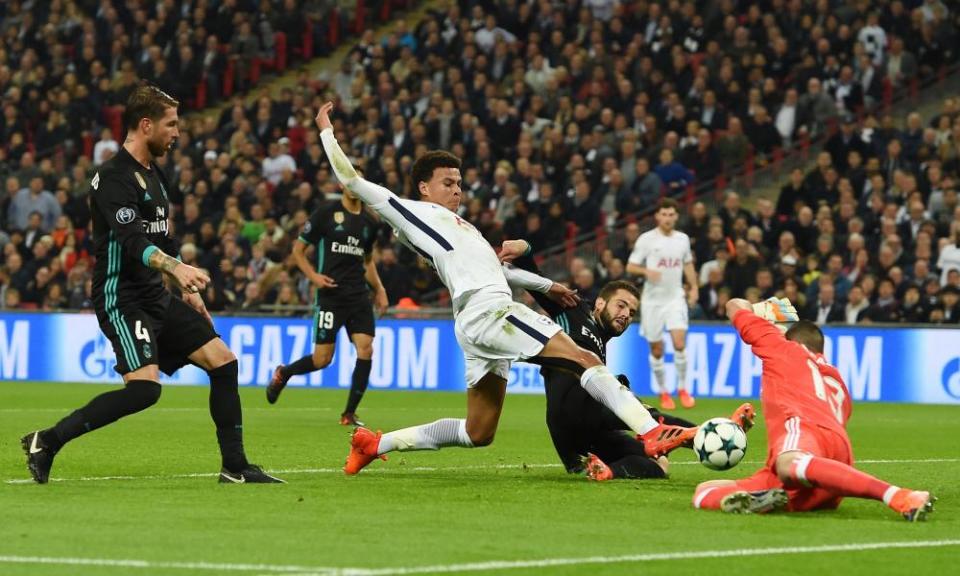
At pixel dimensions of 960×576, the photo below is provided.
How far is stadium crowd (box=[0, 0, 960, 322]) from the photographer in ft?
72.7

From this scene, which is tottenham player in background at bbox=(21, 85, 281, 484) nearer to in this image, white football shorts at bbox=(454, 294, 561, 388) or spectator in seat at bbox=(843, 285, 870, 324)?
white football shorts at bbox=(454, 294, 561, 388)

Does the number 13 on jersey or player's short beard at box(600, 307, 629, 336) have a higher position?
player's short beard at box(600, 307, 629, 336)

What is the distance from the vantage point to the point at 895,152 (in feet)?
75.9

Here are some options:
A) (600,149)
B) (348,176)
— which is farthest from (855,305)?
(348,176)

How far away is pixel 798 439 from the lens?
797 cm

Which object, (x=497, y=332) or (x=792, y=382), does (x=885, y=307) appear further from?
(x=792, y=382)

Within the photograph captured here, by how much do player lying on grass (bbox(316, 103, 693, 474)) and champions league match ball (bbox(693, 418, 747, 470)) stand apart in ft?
1.31

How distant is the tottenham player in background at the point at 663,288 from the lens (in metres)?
19.5

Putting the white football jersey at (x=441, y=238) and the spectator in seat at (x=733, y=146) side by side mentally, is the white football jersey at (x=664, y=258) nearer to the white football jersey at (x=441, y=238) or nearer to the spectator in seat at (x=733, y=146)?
the spectator in seat at (x=733, y=146)

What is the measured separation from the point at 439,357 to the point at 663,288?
13.8 ft

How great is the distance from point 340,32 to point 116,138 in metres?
5.20

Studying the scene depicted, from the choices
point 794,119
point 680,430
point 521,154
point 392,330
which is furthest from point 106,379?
point 680,430

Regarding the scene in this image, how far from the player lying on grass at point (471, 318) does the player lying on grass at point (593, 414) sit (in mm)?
450

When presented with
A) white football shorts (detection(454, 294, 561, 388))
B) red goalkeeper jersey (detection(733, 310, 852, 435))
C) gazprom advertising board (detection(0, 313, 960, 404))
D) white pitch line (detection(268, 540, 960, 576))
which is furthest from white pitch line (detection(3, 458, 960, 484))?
gazprom advertising board (detection(0, 313, 960, 404))
